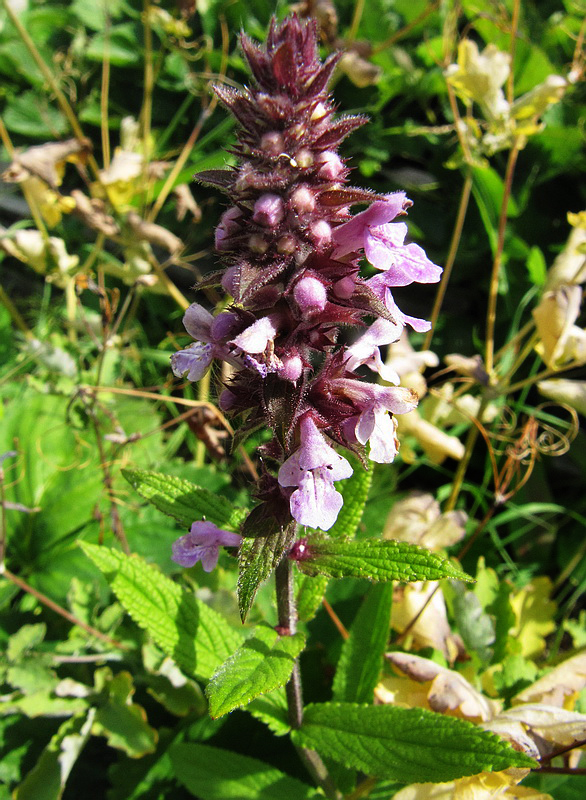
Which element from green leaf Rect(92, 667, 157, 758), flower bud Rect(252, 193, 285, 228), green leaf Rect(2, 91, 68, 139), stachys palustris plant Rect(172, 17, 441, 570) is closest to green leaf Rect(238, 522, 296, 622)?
stachys palustris plant Rect(172, 17, 441, 570)

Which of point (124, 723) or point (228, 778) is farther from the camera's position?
point (124, 723)

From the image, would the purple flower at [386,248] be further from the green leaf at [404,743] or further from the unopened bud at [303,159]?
the green leaf at [404,743]

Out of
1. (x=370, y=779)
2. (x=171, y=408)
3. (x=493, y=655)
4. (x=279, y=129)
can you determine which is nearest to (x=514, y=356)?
(x=493, y=655)

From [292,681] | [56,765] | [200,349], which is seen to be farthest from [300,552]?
[56,765]

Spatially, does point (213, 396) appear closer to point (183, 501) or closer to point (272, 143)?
point (183, 501)

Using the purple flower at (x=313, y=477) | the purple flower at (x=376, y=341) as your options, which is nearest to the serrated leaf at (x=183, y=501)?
the purple flower at (x=313, y=477)

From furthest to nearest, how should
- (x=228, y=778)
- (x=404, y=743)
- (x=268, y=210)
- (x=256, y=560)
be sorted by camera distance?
1. (x=228, y=778)
2. (x=404, y=743)
3. (x=256, y=560)
4. (x=268, y=210)

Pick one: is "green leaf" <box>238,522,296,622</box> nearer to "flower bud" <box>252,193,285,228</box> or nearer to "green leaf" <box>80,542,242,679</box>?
"green leaf" <box>80,542,242,679</box>

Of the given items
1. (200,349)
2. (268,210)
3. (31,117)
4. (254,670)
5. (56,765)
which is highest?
(268,210)
